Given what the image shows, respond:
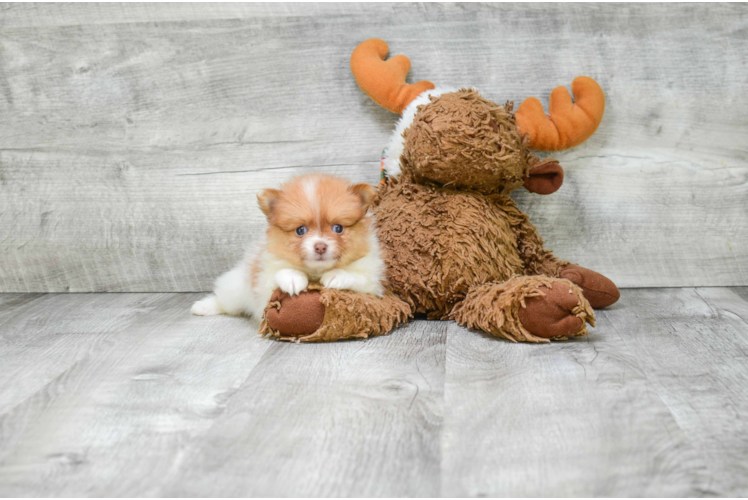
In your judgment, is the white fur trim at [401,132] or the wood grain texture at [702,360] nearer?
the wood grain texture at [702,360]

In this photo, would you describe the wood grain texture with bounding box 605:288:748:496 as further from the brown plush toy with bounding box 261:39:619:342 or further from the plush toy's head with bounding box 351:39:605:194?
the plush toy's head with bounding box 351:39:605:194

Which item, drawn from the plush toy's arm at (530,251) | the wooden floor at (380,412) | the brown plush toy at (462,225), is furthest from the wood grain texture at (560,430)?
the plush toy's arm at (530,251)

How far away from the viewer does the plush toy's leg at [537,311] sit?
4.01 feet

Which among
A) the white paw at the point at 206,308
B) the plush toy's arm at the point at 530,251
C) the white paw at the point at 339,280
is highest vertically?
the white paw at the point at 339,280

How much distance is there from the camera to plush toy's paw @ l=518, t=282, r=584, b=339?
1.22 m

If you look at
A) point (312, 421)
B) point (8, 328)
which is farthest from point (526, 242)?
point (8, 328)

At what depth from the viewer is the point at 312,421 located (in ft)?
3.01

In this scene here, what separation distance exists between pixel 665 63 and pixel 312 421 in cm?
140

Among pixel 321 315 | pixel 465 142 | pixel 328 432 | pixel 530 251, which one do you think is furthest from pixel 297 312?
pixel 530 251

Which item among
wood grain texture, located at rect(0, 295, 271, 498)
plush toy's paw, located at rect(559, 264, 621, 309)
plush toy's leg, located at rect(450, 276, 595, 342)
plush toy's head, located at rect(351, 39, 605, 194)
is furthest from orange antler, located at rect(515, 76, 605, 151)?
wood grain texture, located at rect(0, 295, 271, 498)

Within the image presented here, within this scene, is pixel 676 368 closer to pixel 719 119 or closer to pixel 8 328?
pixel 719 119

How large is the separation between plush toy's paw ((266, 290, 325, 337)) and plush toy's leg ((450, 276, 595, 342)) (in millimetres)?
363

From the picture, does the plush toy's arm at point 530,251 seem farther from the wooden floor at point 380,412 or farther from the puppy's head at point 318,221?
the puppy's head at point 318,221

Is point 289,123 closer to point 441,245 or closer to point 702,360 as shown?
point 441,245
